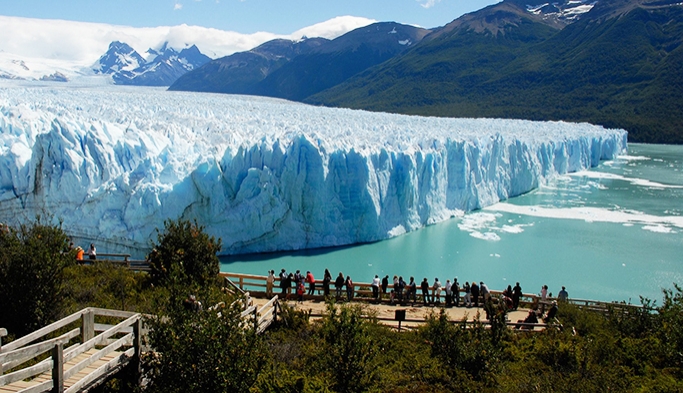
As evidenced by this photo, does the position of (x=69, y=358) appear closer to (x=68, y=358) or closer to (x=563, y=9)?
(x=68, y=358)

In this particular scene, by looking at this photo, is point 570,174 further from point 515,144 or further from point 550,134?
point 515,144

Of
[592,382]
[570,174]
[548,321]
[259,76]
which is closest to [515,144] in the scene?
[570,174]

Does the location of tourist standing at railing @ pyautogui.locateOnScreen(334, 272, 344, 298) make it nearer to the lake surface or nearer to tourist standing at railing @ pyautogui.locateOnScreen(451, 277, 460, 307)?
tourist standing at railing @ pyautogui.locateOnScreen(451, 277, 460, 307)

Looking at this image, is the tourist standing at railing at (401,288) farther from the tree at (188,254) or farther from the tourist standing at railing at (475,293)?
the tree at (188,254)

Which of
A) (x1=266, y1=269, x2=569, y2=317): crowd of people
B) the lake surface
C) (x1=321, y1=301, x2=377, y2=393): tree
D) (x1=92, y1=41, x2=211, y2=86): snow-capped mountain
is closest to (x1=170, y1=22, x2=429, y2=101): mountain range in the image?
(x1=92, y1=41, x2=211, y2=86): snow-capped mountain

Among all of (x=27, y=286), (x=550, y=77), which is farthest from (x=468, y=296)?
(x=550, y=77)

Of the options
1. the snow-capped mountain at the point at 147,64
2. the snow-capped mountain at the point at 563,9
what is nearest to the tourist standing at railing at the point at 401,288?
the snow-capped mountain at the point at 563,9
